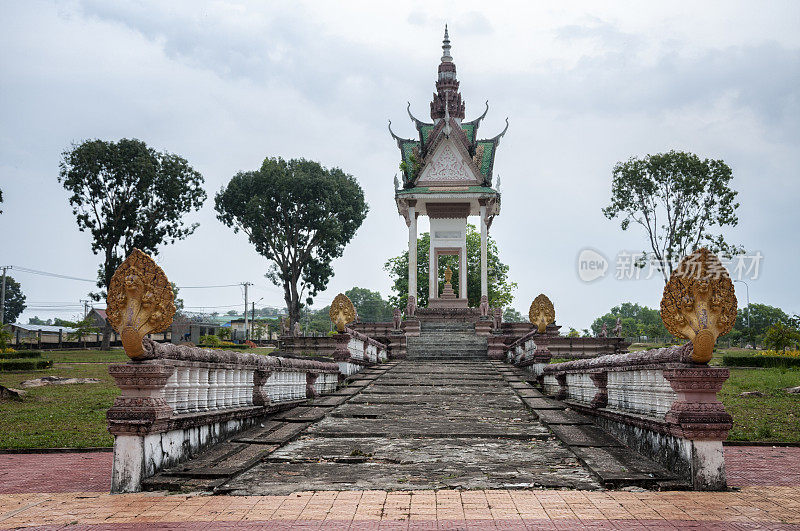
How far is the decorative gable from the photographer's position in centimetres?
2836

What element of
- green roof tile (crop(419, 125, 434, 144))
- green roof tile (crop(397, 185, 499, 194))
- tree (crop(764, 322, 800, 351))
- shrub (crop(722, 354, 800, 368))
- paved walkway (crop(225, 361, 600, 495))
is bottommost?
paved walkway (crop(225, 361, 600, 495))

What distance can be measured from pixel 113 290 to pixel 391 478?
10.5 feet

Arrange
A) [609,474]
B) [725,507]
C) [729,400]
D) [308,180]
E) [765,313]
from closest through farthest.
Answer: [725,507]
[609,474]
[729,400]
[308,180]
[765,313]

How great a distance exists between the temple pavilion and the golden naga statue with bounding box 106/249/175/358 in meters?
20.1

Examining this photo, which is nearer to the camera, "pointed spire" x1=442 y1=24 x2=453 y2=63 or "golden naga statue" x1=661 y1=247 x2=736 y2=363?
"golden naga statue" x1=661 y1=247 x2=736 y2=363

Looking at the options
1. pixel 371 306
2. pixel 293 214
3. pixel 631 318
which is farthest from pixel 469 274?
pixel 631 318

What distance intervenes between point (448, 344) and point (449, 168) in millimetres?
9510

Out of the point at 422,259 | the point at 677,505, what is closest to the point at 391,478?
the point at 677,505

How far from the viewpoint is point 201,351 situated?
7164 millimetres

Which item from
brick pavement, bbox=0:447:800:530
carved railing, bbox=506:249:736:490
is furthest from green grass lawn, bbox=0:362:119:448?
carved railing, bbox=506:249:736:490

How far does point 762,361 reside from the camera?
21781 millimetres

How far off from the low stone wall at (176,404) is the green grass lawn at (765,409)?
265 inches

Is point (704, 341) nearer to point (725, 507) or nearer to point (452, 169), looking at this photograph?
point (725, 507)

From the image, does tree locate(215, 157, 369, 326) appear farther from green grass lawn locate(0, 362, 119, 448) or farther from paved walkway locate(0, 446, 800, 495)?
paved walkway locate(0, 446, 800, 495)
